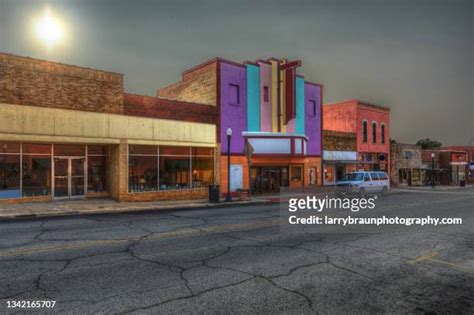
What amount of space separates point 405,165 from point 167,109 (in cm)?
3472

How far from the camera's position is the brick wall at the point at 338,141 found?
1347 inches

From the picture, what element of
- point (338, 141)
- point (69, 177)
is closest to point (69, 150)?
point (69, 177)

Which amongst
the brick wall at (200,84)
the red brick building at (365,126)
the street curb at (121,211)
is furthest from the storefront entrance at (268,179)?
the red brick building at (365,126)

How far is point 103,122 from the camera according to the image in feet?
67.4

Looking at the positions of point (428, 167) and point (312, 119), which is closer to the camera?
point (312, 119)

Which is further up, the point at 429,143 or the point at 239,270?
the point at 429,143

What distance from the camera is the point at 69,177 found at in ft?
68.1

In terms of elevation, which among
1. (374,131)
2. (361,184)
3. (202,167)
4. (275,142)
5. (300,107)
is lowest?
(361,184)

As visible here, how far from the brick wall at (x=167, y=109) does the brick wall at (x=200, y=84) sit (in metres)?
1.39

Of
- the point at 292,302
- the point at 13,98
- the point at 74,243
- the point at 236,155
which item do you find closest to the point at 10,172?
the point at 13,98

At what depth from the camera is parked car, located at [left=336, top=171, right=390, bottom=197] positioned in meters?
24.7

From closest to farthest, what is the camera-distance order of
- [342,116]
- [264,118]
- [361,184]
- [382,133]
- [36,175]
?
1. [36,175]
2. [361,184]
3. [264,118]
4. [342,116]
5. [382,133]

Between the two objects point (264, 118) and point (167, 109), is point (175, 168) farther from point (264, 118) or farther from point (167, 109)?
point (264, 118)

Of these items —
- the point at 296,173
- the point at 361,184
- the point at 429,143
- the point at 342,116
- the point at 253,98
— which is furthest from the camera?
the point at 429,143
